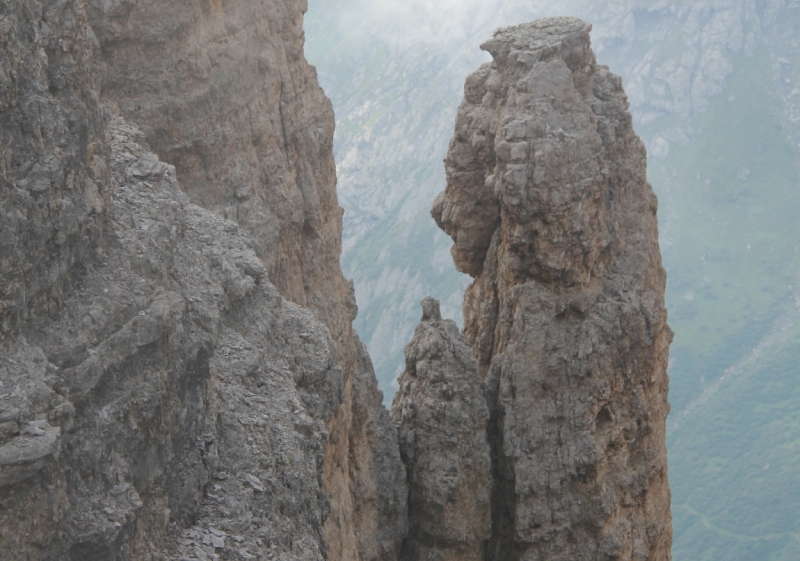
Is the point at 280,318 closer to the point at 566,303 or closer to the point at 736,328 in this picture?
the point at 566,303

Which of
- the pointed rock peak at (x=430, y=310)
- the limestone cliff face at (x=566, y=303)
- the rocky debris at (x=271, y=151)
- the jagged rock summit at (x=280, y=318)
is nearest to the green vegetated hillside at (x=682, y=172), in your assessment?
the limestone cliff face at (x=566, y=303)

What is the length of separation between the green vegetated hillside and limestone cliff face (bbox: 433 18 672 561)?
113771 mm

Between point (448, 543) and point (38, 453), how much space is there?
20.3m

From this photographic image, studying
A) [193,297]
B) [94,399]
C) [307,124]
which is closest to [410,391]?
[307,124]

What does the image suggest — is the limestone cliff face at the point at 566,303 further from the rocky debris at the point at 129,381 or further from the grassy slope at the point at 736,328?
the grassy slope at the point at 736,328

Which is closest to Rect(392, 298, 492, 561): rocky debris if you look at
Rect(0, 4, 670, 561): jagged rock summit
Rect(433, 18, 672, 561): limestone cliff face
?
Rect(0, 4, 670, 561): jagged rock summit

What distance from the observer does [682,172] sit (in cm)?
18000

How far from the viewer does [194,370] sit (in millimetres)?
15125

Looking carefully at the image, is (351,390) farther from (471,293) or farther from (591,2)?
(591,2)

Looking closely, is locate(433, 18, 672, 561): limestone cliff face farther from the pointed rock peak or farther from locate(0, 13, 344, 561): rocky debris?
locate(0, 13, 344, 561): rocky debris

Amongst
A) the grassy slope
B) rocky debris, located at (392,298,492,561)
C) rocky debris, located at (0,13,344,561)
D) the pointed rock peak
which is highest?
the grassy slope

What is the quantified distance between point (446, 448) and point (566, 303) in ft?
16.8

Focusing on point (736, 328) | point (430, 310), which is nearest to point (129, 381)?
point (430, 310)

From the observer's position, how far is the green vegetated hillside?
156 meters
